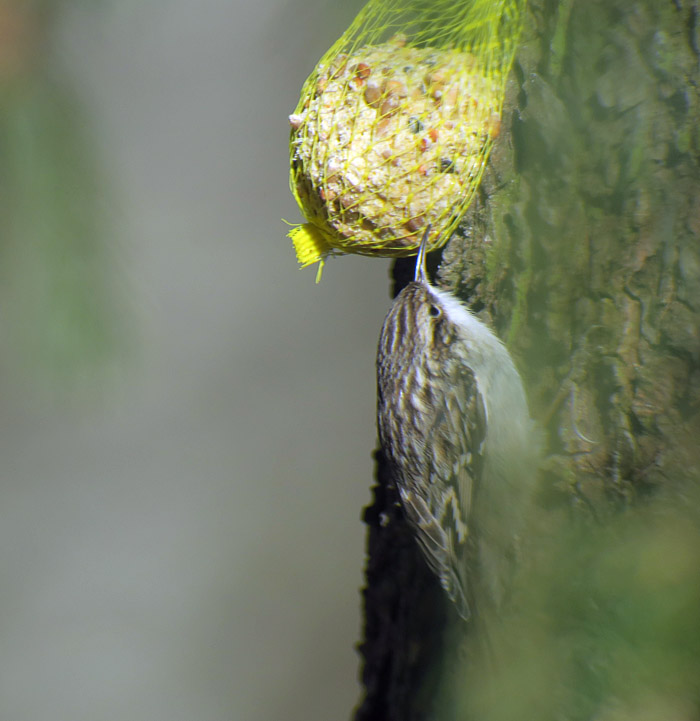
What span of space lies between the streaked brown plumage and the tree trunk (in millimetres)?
87

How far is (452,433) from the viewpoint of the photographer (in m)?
1.32

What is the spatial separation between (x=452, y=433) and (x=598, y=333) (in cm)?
41

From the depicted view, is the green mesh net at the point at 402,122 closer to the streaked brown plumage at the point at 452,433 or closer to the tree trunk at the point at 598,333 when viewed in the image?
the tree trunk at the point at 598,333

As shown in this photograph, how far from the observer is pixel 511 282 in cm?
115

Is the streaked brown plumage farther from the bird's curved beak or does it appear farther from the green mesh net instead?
the green mesh net

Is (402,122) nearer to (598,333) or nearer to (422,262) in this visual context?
(422,262)

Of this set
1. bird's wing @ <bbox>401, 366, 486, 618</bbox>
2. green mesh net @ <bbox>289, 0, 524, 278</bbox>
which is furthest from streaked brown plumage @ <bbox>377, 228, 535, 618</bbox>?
green mesh net @ <bbox>289, 0, 524, 278</bbox>

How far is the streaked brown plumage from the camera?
1269 mm

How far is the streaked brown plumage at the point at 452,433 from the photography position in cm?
127

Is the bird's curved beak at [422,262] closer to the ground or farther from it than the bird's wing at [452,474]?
farther from it

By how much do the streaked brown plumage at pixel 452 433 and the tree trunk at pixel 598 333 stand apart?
9 centimetres

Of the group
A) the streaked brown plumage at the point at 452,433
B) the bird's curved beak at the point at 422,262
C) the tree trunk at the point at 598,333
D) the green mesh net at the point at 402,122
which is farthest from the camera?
the streaked brown plumage at the point at 452,433

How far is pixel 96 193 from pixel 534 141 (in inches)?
26.1

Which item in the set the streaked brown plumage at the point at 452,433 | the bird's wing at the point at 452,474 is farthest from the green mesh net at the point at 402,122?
the bird's wing at the point at 452,474
